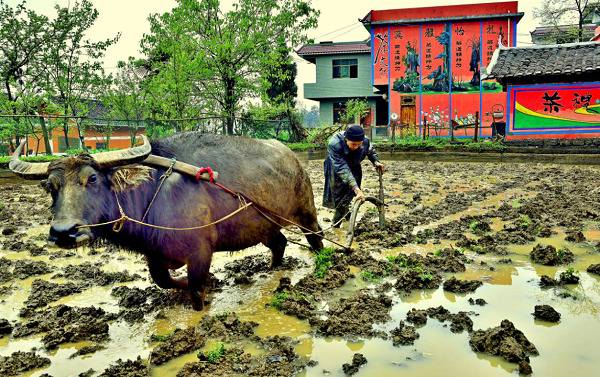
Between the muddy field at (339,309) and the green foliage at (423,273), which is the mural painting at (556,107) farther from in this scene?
A: the green foliage at (423,273)

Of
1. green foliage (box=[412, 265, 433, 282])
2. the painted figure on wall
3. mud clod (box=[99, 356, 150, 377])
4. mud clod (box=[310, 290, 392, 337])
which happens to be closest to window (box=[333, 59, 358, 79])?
the painted figure on wall

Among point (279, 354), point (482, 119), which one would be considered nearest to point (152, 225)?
point (279, 354)

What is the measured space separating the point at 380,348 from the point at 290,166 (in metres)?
2.22

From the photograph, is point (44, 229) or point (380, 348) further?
point (44, 229)

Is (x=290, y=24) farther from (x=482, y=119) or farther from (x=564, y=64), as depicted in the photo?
(x=482, y=119)

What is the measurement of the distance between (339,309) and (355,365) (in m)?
0.87

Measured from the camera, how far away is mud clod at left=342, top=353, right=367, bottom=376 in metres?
3.04

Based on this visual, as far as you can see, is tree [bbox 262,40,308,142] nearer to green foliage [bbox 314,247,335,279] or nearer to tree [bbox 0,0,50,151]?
tree [bbox 0,0,50,151]

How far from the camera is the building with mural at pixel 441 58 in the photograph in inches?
973

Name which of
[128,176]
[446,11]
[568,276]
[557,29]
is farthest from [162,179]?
[557,29]

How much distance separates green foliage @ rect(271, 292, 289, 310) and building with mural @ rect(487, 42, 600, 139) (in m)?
15.0

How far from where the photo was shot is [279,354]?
10.8 ft

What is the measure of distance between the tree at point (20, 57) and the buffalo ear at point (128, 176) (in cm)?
1343

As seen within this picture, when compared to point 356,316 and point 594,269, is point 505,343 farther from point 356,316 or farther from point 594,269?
point 594,269
